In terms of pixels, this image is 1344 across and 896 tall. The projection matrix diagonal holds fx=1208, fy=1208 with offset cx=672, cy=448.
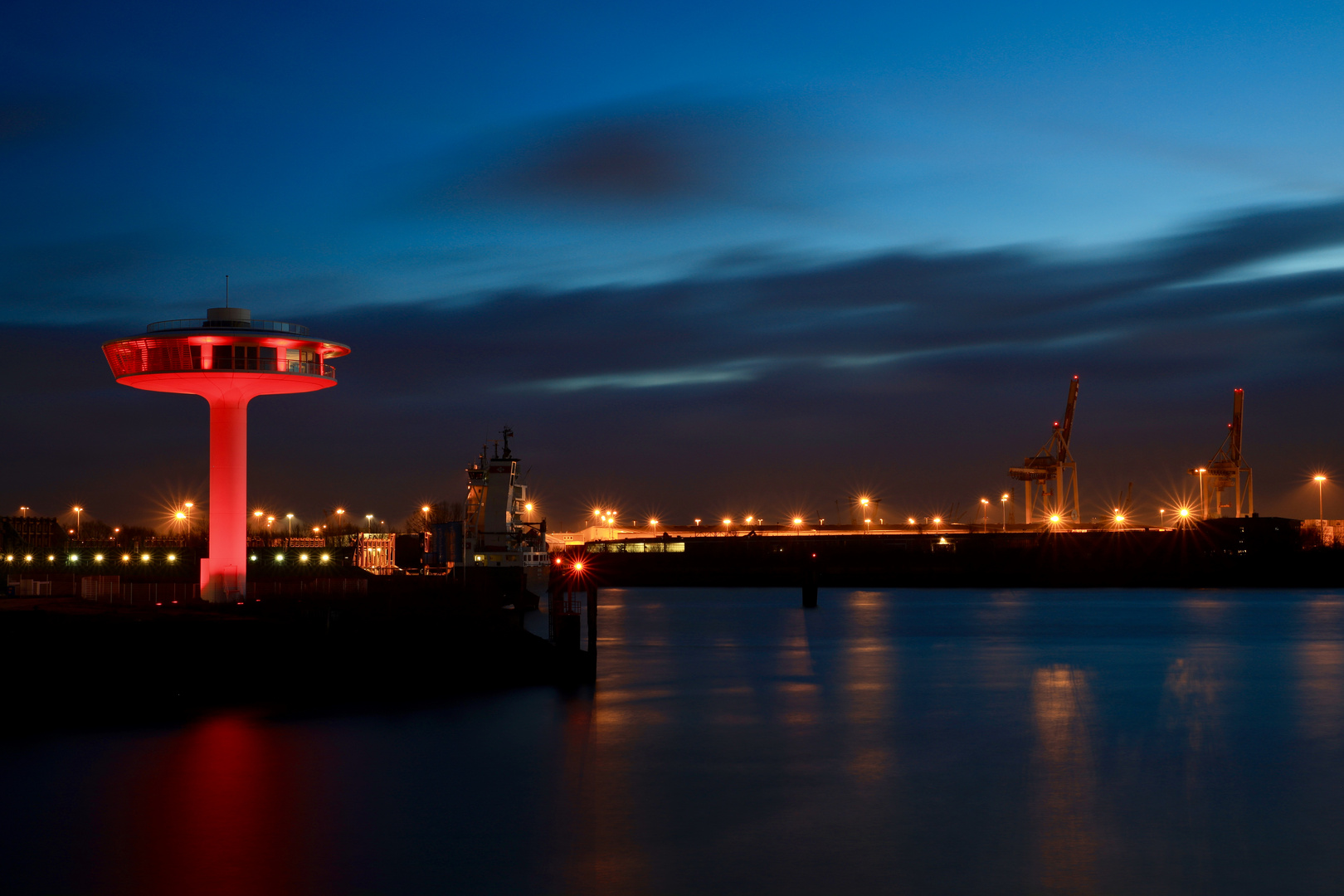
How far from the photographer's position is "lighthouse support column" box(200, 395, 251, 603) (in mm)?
34781

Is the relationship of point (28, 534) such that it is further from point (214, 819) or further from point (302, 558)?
point (214, 819)

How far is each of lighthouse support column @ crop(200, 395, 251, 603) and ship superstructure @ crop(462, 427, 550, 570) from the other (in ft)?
123

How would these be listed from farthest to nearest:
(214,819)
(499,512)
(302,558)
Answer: (499,512)
(302,558)
(214,819)

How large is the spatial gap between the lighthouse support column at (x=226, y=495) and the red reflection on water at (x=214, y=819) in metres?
11.7

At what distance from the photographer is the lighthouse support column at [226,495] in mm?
34781

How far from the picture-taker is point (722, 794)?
64.0 feet

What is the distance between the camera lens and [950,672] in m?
39.4

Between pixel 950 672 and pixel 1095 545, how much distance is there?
92.1 m

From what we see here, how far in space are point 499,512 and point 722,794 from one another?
5802 cm

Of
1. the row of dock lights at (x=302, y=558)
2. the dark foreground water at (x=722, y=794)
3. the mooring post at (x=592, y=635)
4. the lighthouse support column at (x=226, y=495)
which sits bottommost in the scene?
the dark foreground water at (x=722, y=794)

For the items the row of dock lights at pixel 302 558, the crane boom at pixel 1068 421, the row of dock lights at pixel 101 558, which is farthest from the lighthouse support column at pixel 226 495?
the crane boom at pixel 1068 421

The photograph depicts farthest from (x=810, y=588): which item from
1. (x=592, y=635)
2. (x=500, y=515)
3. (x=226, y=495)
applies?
(x=226, y=495)

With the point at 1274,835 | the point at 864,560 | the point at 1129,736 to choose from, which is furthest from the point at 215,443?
the point at 864,560

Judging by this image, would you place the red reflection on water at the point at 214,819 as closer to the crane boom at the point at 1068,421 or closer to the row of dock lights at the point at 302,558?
the row of dock lights at the point at 302,558
